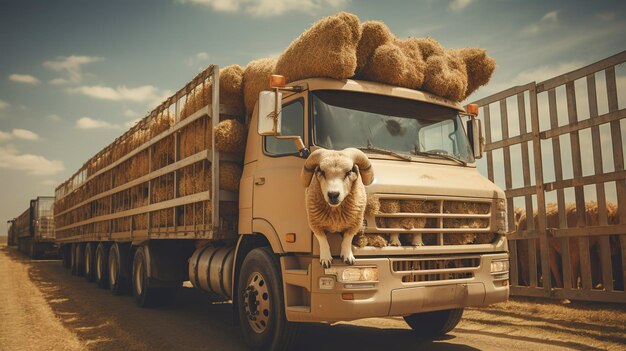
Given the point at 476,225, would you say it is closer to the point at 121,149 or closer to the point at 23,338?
the point at 23,338

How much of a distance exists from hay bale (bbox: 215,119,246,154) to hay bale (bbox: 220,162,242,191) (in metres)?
0.21

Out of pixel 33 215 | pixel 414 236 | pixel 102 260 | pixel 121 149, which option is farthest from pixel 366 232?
pixel 33 215

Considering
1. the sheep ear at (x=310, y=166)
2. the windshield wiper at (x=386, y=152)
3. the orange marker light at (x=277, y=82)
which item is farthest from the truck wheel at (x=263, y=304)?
the orange marker light at (x=277, y=82)

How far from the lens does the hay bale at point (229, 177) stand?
22.5 feet

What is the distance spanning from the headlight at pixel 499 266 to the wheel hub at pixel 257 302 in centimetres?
242

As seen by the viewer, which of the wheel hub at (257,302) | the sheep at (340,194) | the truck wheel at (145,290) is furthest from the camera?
the truck wheel at (145,290)

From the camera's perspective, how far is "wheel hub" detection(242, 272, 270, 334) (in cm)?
564

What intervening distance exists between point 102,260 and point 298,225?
9.61 metres

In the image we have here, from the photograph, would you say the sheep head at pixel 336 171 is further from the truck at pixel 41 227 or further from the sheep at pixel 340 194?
the truck at pixel 41 227

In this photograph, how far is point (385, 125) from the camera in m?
5.68

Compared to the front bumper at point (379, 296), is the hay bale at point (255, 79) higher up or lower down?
higher up

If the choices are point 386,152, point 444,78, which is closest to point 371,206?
point 386,152

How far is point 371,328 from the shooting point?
7.49m

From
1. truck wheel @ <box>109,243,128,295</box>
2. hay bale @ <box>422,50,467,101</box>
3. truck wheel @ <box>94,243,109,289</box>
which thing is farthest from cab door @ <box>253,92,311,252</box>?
truck wheel @ <box>94,243,109,289</box>
